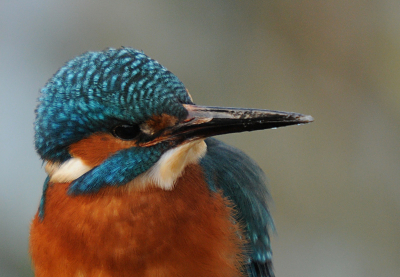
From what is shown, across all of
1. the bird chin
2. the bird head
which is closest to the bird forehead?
the bird head

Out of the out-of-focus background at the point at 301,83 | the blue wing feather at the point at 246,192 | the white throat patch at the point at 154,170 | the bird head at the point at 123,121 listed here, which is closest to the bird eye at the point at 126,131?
the bird head at the point at 123,121

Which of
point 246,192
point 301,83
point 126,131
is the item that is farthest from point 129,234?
point 301,83

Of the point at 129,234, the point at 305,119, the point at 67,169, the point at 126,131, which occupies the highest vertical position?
the point at 305,119

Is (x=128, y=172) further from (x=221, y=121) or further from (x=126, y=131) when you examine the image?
(x=221, y=121)

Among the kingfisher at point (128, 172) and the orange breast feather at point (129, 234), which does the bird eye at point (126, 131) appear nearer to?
the kingfisher at point (128, 172)

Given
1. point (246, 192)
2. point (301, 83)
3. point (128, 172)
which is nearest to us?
point (128, 172)

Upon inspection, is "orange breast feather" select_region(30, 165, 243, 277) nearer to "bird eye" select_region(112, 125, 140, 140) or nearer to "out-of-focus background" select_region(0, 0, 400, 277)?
"bird eye" select_region(112, 125, 140, 140)

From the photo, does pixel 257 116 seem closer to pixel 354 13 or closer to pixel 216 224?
pixel 216 224
